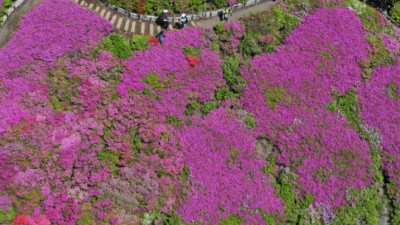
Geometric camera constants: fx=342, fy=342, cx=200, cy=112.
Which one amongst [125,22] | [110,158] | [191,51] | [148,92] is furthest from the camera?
[125,22]

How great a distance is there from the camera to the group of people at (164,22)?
33.4 m

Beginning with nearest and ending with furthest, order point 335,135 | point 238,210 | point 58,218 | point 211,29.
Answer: point 58,218 < point 238,210 < point 335,135 < point 211,29

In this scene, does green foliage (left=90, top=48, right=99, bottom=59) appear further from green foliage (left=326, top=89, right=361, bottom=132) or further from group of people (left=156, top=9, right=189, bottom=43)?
green foliage (left=326, top=89, right=361, bottom=132)

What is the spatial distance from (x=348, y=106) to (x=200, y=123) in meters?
14.4

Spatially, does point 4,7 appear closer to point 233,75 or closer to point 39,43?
point 39,43

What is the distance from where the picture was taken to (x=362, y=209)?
2945cm

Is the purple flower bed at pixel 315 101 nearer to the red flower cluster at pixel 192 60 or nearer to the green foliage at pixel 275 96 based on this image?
the green foliage at pixel 275 96

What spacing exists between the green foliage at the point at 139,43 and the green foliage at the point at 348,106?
18471 mm

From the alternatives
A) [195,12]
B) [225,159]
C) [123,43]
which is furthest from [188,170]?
[195,12]

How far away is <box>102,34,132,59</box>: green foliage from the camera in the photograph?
107 feet

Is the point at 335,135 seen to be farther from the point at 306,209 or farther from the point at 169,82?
the point at 169,82

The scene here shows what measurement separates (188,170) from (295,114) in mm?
11334

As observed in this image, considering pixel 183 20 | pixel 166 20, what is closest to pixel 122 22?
pixel 166 20

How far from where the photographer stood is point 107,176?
2809 centimetres
